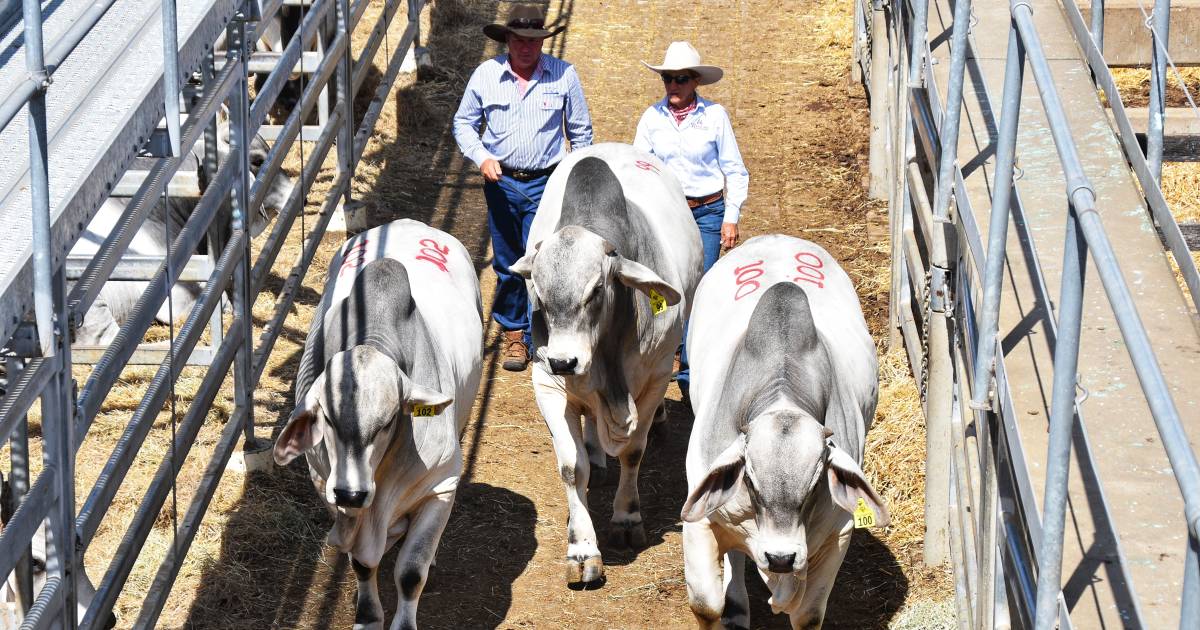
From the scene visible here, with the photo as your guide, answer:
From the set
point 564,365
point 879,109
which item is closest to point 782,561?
point 564,365

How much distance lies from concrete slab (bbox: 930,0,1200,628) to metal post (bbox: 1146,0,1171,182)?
0.13 meters

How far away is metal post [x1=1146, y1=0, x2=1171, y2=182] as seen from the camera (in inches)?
209

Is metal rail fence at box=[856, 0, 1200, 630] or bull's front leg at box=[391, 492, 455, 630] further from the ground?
metal rail fence at box=[856, 0, 1200, 630]

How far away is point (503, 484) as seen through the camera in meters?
7.33

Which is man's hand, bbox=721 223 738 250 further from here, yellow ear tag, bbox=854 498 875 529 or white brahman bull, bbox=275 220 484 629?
yellow ear tag, bbox=854 498 875 529

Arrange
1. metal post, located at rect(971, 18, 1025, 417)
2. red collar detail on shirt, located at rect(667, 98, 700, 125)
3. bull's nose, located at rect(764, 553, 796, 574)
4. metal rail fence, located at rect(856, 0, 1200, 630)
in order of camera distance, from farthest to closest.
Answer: red collar detail on shirt, located at rect(667, 98, 700, 125), bull's nose, located at rect(764, 553, 796, 574), metal post, located at rect(971, 18, 1025, 417), metal rail fence, located at rect(856, 0, 1200, 630)

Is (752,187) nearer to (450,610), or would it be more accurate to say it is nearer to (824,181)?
(824,181)

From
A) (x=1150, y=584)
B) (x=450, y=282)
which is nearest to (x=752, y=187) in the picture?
(x=450, y=282)

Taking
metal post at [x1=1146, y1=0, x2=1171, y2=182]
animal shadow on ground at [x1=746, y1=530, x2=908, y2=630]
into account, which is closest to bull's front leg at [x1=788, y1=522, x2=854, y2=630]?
animal shadow on ground at [x1=746, y1=530, x2=908, y2=630]

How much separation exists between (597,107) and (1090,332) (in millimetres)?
8012

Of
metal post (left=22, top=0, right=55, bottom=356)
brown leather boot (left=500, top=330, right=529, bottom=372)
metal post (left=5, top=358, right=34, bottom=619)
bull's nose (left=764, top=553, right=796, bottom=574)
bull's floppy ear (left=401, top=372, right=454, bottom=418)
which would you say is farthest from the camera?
brown leather boot (left=500, top=330, right=529, bottom=372)

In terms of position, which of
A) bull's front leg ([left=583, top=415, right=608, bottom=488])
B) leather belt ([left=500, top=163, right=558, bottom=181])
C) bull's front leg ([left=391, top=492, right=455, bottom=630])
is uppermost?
leather belt ([left=500, top=163, right=558, bottom=181])

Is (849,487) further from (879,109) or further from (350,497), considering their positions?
(879,109)

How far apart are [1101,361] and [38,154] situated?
9.81 feet
